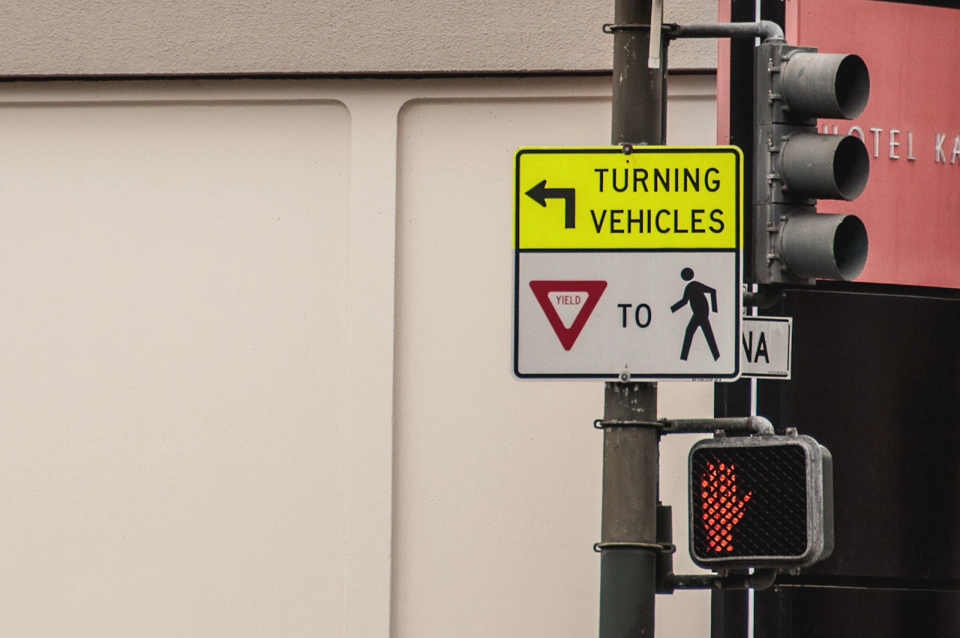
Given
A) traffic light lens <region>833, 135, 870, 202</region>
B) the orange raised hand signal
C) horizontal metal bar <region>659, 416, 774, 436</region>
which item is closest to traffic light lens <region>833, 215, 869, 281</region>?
traffic light lens <region>833, 135, 870, 202</region>

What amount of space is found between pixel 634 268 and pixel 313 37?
2741 millimetres

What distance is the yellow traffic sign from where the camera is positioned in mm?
4555

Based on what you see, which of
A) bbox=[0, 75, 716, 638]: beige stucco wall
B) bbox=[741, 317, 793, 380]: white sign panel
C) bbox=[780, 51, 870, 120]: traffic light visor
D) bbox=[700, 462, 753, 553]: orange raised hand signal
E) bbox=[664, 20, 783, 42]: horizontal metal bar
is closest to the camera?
bbox=[700, 462, 753, 553]: orange raised hand signal

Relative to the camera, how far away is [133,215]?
6.84 m

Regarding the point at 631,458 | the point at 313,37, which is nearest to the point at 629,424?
the point at 631,458

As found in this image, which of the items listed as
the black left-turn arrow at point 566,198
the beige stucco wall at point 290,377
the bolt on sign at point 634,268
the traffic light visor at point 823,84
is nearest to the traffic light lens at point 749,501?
the bolt on sign at point 634,268

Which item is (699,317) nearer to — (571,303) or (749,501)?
(571,303)

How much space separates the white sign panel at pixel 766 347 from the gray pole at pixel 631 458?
0.92 meters

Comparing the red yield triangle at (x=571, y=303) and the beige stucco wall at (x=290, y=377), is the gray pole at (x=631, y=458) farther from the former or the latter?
the beige stucco wall at (x=290, y=377)

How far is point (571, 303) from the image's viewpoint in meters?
4.57

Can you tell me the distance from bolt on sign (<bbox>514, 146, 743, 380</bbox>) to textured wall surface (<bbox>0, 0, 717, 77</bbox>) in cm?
204

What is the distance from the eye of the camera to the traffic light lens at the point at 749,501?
174 inches

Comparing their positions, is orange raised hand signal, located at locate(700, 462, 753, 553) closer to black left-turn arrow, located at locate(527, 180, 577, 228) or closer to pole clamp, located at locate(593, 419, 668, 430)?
pole clamp, located at locate(593, 419, 668, 430)

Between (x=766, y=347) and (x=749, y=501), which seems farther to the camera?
(x=766, y=347)
